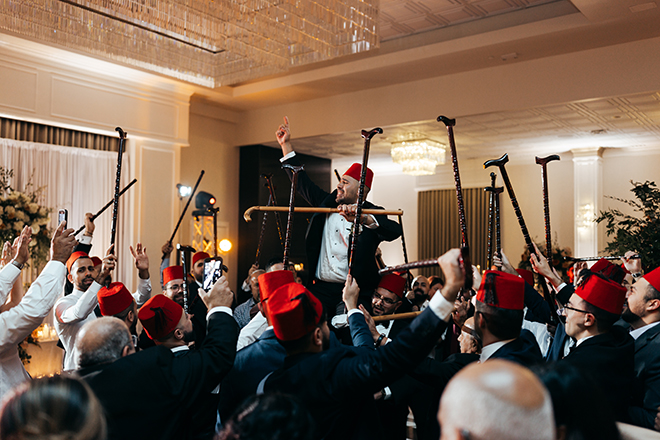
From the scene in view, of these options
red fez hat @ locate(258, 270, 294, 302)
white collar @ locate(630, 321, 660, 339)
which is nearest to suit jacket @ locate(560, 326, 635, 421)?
white collar @ locate(630, 321, 660, 339)

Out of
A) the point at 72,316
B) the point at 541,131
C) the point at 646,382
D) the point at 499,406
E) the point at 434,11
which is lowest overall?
the point at 646,382

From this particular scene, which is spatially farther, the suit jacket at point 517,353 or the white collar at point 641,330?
the white collar at point 641,330

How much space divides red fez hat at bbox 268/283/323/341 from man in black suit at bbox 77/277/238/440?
10.7 inches

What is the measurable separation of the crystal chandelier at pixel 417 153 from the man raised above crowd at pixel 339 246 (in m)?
5.18

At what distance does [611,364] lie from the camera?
2.21 meters

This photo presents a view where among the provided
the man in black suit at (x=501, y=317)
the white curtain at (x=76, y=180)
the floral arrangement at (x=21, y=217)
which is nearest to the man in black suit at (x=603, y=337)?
the man in black suit at (x=501, y=317)

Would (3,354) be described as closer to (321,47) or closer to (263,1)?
(263,1)

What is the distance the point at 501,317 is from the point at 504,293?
0.10 meters

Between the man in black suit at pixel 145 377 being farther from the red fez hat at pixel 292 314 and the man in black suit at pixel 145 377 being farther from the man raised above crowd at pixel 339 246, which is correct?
the man raised above crowd at pixel 339 246

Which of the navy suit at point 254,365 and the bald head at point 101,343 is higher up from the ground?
the bald head at point 101,343

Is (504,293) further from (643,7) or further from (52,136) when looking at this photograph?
(52,136)

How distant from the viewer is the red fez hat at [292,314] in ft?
6.07

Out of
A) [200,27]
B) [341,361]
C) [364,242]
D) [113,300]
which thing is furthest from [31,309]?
[200,27]

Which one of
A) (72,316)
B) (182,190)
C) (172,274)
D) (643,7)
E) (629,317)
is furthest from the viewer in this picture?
(182,190)
